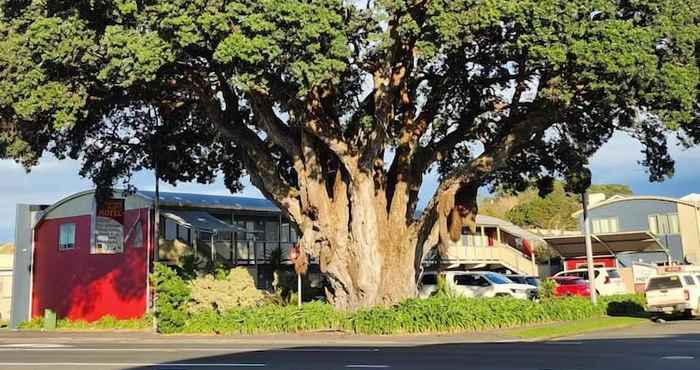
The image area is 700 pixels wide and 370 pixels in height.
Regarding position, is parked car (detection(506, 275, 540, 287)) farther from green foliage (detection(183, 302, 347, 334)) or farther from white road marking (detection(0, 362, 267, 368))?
white road marking (detection(0, 362, 267, 368))

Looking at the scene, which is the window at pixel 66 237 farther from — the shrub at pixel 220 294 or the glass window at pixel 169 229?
the shrub at pixel 220 294

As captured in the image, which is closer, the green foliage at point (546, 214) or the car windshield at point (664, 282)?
the car windshield at point (664, 282)

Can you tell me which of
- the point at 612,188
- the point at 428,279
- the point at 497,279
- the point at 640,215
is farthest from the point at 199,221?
the point at 612,188

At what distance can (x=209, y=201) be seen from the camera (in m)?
37.7

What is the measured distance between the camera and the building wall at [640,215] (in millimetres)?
52625

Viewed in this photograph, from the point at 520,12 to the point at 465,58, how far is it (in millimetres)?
4548

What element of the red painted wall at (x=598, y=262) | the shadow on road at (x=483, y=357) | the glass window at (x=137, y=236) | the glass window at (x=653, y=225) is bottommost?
the shadow on road at (x=483, y=357)

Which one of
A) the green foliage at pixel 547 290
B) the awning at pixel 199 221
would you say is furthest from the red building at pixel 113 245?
the green foliage at pixel 547 290

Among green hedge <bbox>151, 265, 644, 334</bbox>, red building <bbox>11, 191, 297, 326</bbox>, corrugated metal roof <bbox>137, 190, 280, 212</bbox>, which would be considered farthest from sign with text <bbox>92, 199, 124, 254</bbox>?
green hedge <bbox>151, 265, 644, 334</bbox>

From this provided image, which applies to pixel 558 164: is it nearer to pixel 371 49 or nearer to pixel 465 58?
pixel 465 58

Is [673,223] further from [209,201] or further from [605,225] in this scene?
[209,201]

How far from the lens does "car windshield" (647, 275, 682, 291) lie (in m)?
23.8

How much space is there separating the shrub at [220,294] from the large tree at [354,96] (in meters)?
3.55

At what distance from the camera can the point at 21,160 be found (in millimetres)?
22344
